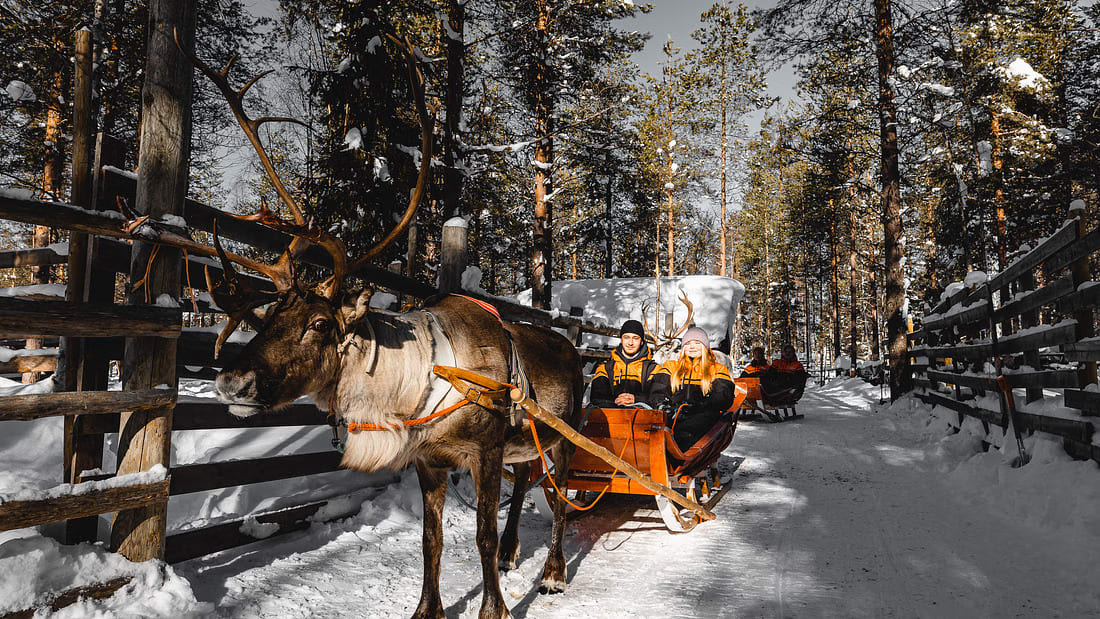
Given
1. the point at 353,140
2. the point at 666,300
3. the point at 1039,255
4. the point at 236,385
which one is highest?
the point at 353,140

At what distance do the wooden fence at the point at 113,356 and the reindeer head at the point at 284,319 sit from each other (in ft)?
1.71

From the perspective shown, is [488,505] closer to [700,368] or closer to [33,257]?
[33,257]

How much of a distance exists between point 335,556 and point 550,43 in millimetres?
12239

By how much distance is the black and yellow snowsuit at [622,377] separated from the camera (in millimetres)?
5600

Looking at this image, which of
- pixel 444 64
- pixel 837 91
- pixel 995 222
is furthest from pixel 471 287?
pixel 995 222

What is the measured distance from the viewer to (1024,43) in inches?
644

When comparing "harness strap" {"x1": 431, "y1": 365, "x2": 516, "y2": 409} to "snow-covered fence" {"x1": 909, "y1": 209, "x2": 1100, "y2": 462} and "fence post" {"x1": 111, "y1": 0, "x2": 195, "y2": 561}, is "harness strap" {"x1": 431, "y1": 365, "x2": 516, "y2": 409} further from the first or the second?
"snow-covered fence" {"x1": 909, "y1": 209, "x2": 1100, "y2": 462}

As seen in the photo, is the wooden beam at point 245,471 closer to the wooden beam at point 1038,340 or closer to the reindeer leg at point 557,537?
the reindeer leg at point 557,537

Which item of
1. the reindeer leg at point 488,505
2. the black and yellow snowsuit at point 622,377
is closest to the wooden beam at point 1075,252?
the black and yellow snowsuit at point 622,377

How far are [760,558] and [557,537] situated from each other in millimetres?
1417

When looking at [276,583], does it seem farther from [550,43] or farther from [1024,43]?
[1024,43]

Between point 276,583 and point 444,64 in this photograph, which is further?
point 444,64

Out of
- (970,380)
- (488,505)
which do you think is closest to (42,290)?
(488,505)

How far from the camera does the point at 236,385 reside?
2.21m
